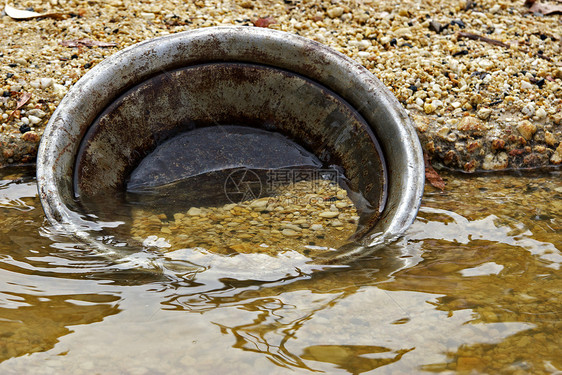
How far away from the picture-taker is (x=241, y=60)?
3107 millimetres

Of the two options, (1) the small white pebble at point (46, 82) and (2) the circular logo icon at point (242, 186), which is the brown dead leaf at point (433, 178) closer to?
(2) the circular logo icon at point (242, 186)

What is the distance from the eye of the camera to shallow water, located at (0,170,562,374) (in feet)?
5.82

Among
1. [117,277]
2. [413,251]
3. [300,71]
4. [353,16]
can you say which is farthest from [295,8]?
[117,277]

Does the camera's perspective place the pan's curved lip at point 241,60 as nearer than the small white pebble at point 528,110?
Yes

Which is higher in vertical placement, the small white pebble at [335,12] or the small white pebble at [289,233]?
the small white pebble at [335,12]

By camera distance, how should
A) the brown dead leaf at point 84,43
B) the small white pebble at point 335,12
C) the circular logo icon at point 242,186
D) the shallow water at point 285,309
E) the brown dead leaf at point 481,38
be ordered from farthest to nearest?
the small white pebble at point 335,12, the brown dead leaf at point 481,38, the brown dead leaf at point 84,43, the circular logo icon at point 242,186, the shallow water at point 285,309

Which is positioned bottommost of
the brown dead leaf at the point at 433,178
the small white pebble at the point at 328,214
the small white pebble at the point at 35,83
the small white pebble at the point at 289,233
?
the small white pebble at the point at 289,233

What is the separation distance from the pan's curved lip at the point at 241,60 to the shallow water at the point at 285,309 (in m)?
0.15

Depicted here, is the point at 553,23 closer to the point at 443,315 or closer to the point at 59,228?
the point at 443,315

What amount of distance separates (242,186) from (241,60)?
2.62ft

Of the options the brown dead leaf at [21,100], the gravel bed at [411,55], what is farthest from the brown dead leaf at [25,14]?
the brown dead leaf at [21,100]

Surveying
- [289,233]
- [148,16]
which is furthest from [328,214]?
[148,16]

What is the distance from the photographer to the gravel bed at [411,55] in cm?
353

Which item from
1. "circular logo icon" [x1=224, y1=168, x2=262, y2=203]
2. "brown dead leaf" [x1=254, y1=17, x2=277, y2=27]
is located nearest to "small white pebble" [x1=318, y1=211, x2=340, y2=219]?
"circular logo icon" [x1=224, y1=168, x2=262, y2=203]
